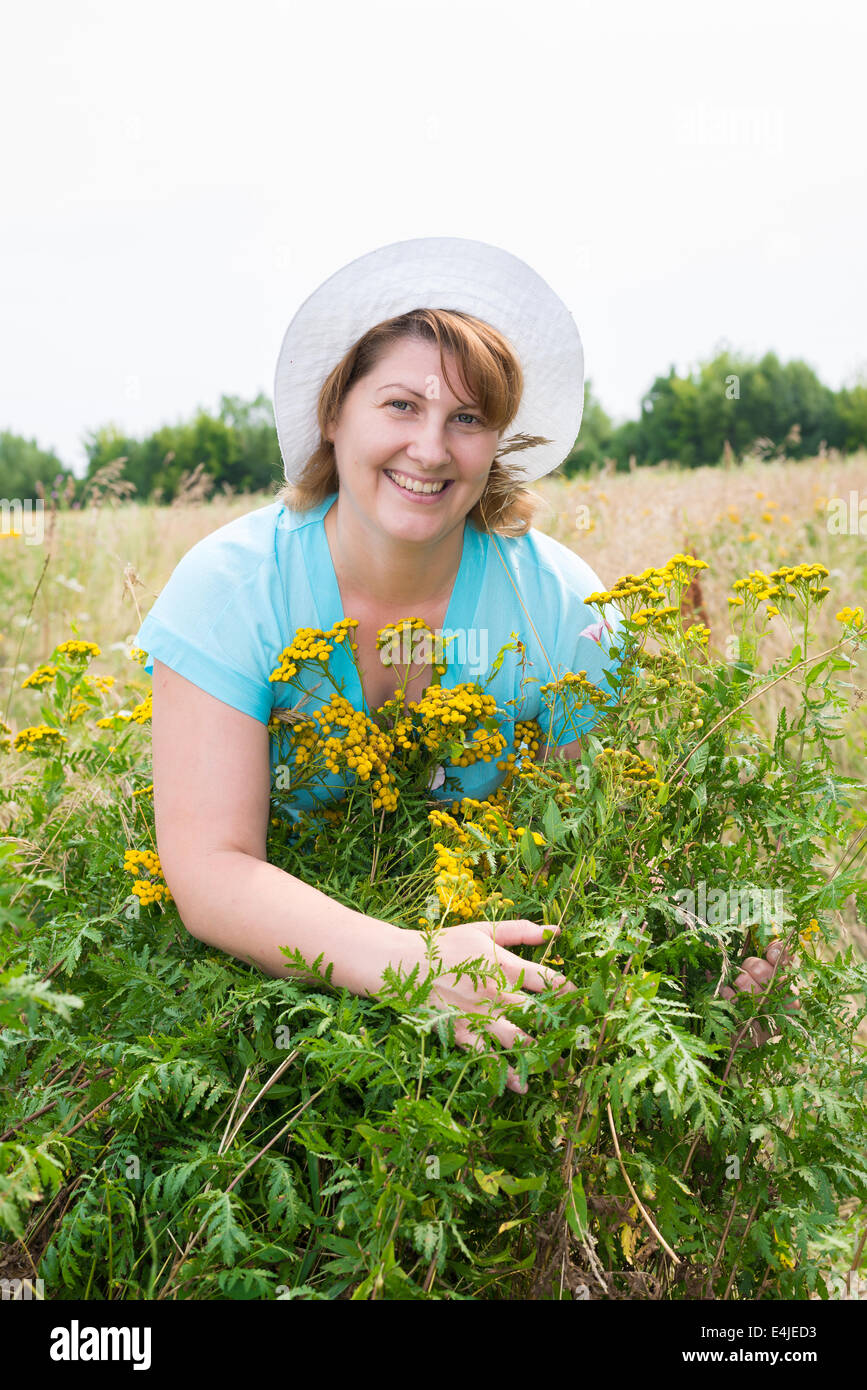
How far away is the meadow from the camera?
1501 millimetres

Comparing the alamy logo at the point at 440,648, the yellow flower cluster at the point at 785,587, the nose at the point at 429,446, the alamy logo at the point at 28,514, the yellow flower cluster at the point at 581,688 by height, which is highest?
the alamy logo at the point at 28,514

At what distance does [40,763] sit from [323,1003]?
1.91 m

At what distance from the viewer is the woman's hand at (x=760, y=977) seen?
1.85 meters

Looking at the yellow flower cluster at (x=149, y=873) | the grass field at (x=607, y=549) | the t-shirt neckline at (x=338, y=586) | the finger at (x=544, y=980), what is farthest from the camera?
the grass field at (x=607, y=549)

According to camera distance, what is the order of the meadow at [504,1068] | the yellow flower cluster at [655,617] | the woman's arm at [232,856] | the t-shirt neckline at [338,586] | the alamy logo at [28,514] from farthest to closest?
the alamy logo at [28,514] < the t-shirt neckline at [338,586] < the yellow flower cluster at [655,617] < the woman's arm at [232,856] < the meadow at [504,1068]

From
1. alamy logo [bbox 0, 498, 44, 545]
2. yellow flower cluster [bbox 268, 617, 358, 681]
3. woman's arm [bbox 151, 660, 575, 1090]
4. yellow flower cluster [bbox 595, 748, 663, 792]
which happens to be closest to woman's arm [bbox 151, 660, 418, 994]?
woman's arm [bbox 151, 660, 575, 1090]

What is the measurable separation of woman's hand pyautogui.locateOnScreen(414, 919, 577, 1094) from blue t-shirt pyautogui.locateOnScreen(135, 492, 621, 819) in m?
0.54

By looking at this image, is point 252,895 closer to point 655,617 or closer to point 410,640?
point 410,640

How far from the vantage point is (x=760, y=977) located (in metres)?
1.88

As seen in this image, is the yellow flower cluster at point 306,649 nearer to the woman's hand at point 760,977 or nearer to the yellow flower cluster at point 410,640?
the yellow flower cluster at point 410,640

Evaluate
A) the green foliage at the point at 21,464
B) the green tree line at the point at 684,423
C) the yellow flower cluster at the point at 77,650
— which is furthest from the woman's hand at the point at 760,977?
the green foliage at the point at 21,464

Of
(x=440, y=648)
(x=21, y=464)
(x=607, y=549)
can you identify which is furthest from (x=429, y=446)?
(x=21, y=464)

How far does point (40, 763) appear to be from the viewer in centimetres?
329

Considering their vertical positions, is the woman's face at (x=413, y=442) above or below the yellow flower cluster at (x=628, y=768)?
above
